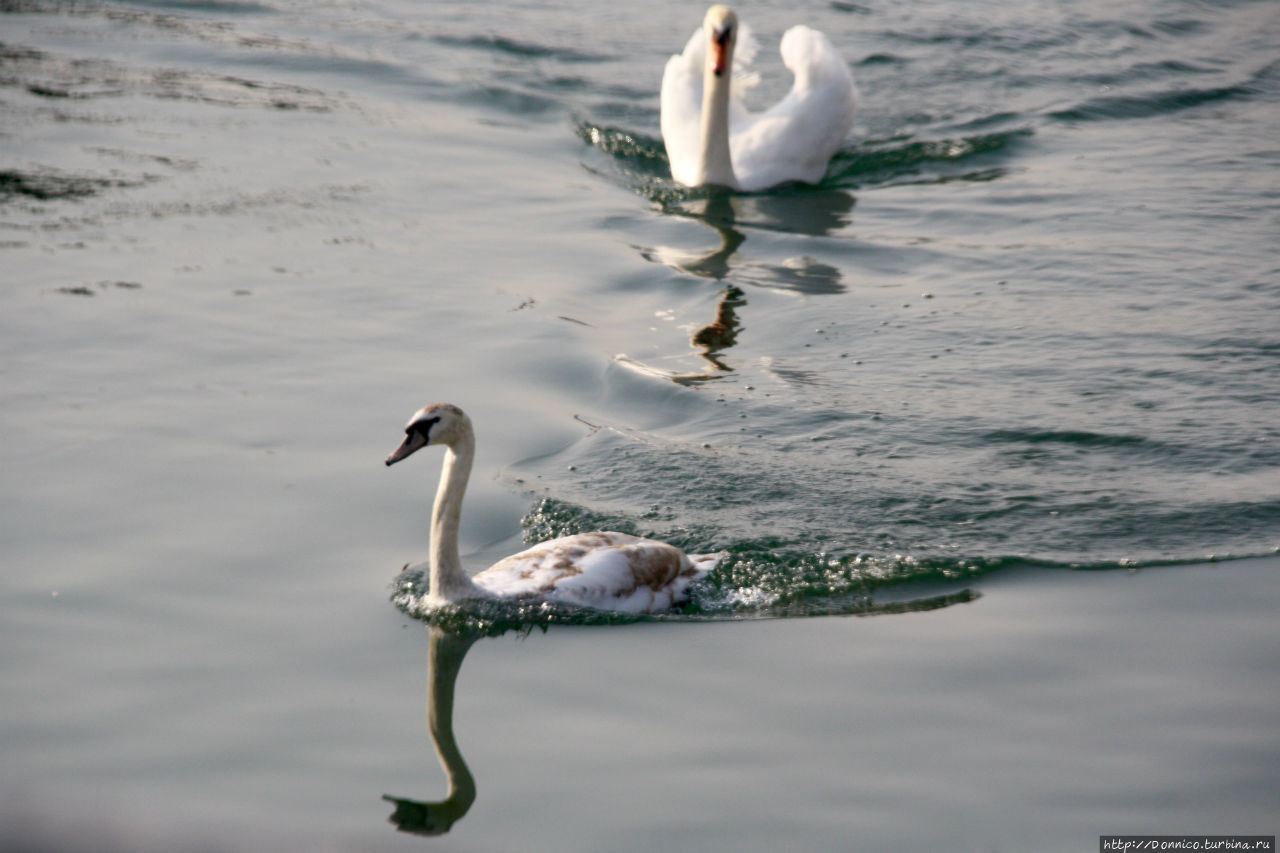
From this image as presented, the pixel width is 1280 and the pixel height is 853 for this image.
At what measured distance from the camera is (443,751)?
A: 20.1 ft

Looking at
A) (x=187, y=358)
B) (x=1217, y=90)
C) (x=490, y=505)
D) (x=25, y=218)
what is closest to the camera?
(x=490, y=505)

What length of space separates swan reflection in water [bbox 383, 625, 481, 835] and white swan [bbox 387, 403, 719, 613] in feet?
0.76

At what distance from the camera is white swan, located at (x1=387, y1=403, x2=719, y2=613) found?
697 centimetres

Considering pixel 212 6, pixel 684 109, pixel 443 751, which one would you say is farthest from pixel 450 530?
pixel 212 6

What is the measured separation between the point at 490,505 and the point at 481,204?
236 inches

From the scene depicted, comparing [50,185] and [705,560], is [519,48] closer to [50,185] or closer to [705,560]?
[50,185]

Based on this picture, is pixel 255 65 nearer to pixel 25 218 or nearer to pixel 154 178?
pixel 154 178

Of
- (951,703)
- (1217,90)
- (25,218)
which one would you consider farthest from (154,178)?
(1217,90)

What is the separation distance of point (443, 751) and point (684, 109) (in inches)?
384

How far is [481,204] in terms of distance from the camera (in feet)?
45.3

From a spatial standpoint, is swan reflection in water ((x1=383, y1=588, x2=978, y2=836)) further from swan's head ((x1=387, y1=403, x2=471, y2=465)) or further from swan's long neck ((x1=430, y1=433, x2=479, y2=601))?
swan's head ((x1=387, y1=403, x2=471, y2=465))

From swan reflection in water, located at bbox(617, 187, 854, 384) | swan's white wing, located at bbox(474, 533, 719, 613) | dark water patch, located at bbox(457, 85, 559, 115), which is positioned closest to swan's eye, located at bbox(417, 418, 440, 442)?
swan's white wing, located at bbox(474, 533, 719, 613)

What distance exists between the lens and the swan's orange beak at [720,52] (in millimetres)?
13484

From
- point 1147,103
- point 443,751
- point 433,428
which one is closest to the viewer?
point 443,751
